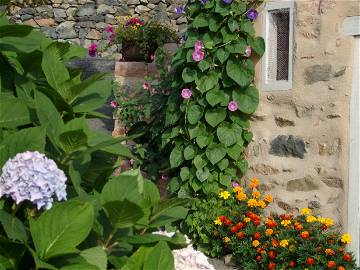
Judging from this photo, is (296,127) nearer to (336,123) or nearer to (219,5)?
(336,123)

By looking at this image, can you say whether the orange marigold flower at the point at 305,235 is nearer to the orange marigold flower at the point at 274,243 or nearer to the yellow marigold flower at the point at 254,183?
the orange marigold flower at the point at 274,243

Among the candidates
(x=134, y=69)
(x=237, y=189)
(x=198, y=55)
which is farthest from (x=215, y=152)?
(x=134, y=69)

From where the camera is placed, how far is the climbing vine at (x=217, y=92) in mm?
4840

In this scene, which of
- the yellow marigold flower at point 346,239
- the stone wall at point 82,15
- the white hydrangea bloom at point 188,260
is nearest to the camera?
the white hydrangea bloom at point 188,260

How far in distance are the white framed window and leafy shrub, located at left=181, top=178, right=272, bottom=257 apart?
74cm

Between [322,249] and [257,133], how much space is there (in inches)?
42.4

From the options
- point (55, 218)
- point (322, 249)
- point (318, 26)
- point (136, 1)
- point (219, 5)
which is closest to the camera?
point (55, 218)

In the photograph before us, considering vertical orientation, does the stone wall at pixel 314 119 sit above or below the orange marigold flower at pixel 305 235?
above

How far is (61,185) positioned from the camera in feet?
3.76

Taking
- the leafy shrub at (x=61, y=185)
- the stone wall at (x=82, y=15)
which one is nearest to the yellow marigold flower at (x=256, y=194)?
the leafy shrub at (x=61, y=185)

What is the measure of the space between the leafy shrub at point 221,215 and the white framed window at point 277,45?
0.74 metres

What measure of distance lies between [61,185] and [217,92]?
3.78 metres

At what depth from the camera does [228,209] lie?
15.9 feet

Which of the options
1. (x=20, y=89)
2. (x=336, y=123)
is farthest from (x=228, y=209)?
(x=20, y=89)
